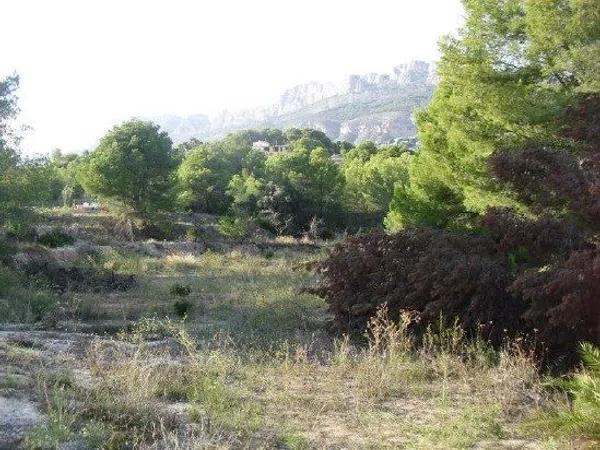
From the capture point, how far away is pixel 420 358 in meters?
6.93

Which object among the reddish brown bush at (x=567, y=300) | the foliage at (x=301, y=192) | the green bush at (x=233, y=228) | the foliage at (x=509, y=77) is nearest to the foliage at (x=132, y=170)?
the green bush at (x=233, y=228)

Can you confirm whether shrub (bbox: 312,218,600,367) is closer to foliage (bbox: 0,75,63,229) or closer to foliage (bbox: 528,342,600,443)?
foliage (bbox: 528,342,600,443)

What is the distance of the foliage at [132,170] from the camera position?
36031 mm

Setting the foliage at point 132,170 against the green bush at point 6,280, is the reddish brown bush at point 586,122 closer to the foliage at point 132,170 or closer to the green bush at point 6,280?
the green bush at point 6,280

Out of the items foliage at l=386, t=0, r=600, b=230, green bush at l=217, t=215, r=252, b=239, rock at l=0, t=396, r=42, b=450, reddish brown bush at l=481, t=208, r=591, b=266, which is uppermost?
foliage at l=386, t=0, r=600, b=230

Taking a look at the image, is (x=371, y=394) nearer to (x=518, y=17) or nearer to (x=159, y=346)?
(x=159, y=346)

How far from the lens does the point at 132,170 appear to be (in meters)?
36.5

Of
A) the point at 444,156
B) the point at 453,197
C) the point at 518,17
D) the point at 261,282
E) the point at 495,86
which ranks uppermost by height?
the point at 518,17

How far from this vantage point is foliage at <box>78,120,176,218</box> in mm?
36031

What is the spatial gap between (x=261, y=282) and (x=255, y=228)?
22.4 m

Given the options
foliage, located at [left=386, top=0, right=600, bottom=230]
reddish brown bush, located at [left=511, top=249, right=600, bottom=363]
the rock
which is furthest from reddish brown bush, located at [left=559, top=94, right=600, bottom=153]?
the rock

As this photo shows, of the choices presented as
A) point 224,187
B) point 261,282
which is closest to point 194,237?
point 224,187

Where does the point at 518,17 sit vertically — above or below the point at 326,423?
above

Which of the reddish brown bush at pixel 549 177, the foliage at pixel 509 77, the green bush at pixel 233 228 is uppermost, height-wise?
the foliage at pixel 509 77
